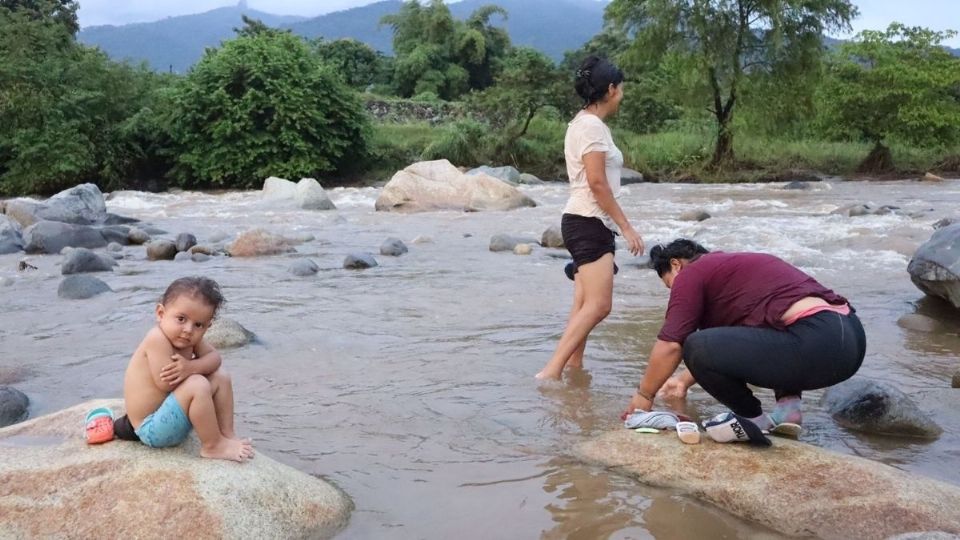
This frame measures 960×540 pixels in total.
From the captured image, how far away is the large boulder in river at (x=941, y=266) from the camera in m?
6.57

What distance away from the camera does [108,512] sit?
2.98 metres

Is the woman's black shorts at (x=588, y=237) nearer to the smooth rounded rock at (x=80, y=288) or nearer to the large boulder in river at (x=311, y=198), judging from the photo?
the smooth rounded rock at (x=80, y=288)

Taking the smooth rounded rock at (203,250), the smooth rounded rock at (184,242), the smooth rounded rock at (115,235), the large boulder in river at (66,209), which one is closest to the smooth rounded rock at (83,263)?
the smooth rounded rock at (203,250)

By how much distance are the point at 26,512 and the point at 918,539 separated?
286 centimetres

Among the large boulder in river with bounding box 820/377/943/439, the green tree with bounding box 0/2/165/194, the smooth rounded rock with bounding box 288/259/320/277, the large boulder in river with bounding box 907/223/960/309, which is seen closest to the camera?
the large boulder in river with bounding box 820/377/943/439

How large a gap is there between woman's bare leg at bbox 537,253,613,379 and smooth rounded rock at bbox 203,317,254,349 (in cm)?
230

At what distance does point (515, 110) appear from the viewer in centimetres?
2936

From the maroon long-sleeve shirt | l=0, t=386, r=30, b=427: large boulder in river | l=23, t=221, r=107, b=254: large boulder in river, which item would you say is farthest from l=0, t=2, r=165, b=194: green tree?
the maroon long-sleeve shirt

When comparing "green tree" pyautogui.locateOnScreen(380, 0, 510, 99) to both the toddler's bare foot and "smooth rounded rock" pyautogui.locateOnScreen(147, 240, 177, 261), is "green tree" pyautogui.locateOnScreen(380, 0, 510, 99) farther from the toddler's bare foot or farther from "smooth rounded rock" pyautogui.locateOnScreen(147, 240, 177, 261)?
the toddler's bare foot

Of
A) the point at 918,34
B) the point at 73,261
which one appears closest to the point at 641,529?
the point at 73,261

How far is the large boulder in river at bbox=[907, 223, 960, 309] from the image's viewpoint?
21.6 ft

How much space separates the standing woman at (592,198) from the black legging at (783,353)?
3.77ft

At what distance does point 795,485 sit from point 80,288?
6995 mm

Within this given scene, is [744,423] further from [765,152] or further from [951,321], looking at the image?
[765,152]
